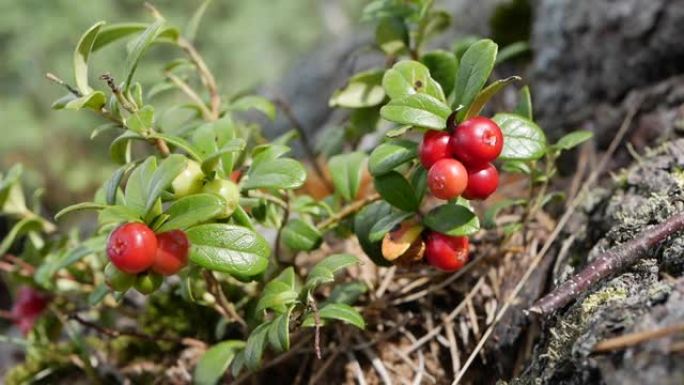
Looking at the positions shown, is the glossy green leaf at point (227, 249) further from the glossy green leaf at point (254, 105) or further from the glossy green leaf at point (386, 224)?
the glossy green leaf at point (254, 105)

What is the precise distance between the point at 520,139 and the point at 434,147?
19cm

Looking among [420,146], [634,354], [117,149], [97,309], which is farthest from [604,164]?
Answer: [97,309]

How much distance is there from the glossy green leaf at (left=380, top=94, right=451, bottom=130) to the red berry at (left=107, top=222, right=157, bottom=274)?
464 millimetres

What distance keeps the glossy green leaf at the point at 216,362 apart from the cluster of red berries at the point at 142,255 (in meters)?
0.27

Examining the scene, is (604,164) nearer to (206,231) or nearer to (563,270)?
(563,270)

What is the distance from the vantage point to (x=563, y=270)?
154cm

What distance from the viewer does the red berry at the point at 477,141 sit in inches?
46.3

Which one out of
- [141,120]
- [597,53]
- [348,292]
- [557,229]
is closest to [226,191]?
[141,120]

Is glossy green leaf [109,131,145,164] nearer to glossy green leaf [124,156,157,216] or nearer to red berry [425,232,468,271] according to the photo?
glossy green leaf [124,156,157,216]

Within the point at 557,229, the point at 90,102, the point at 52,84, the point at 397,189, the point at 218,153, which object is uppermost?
the point at 90,102

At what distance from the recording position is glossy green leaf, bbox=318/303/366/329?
1.31 metres

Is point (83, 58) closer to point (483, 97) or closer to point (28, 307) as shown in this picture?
point (483, 97)

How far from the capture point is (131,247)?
3.85ft

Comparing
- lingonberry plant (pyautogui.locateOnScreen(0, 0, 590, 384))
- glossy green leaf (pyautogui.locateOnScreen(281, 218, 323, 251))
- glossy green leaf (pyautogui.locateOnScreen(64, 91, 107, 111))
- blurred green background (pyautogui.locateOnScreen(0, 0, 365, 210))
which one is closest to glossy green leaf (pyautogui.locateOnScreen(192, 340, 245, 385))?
lingonberry plant (pyautogui.locateOnScreen(0, 0, 590, 384))
